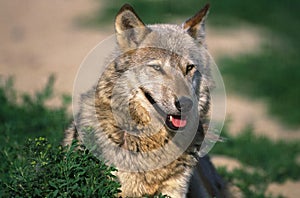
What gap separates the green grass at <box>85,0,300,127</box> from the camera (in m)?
12.6

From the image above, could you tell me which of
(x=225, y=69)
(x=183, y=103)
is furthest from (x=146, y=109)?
(x=225, y=69)

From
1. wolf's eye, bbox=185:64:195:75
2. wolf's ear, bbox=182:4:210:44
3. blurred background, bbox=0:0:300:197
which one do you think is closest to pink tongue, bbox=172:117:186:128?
wolf's eye, bbox=185:64:195:75

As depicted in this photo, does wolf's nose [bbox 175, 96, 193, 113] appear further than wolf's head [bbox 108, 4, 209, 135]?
No

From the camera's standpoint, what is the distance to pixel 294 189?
8406mm

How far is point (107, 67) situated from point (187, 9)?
1082cm

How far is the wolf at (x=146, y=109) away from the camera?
554 centimetres

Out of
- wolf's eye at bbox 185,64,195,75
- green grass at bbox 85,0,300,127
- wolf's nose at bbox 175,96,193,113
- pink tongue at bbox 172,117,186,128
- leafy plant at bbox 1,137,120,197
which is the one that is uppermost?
→ wolf's eye at bbox 185,64,195,75

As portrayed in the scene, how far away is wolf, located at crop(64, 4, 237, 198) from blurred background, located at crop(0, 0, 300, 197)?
92 cm

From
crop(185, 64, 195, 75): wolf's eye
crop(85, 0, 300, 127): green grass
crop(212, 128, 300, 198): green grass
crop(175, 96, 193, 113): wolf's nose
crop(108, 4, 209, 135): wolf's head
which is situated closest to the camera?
crop(175, 96, 193, 113): wolf's nose

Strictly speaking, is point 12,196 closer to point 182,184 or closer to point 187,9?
point 182,184

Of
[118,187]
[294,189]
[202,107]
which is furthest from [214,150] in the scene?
[118,187]

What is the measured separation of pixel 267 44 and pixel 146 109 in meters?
9.61

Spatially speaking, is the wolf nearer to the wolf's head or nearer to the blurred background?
the wolf's head

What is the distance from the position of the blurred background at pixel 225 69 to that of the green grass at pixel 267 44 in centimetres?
2
